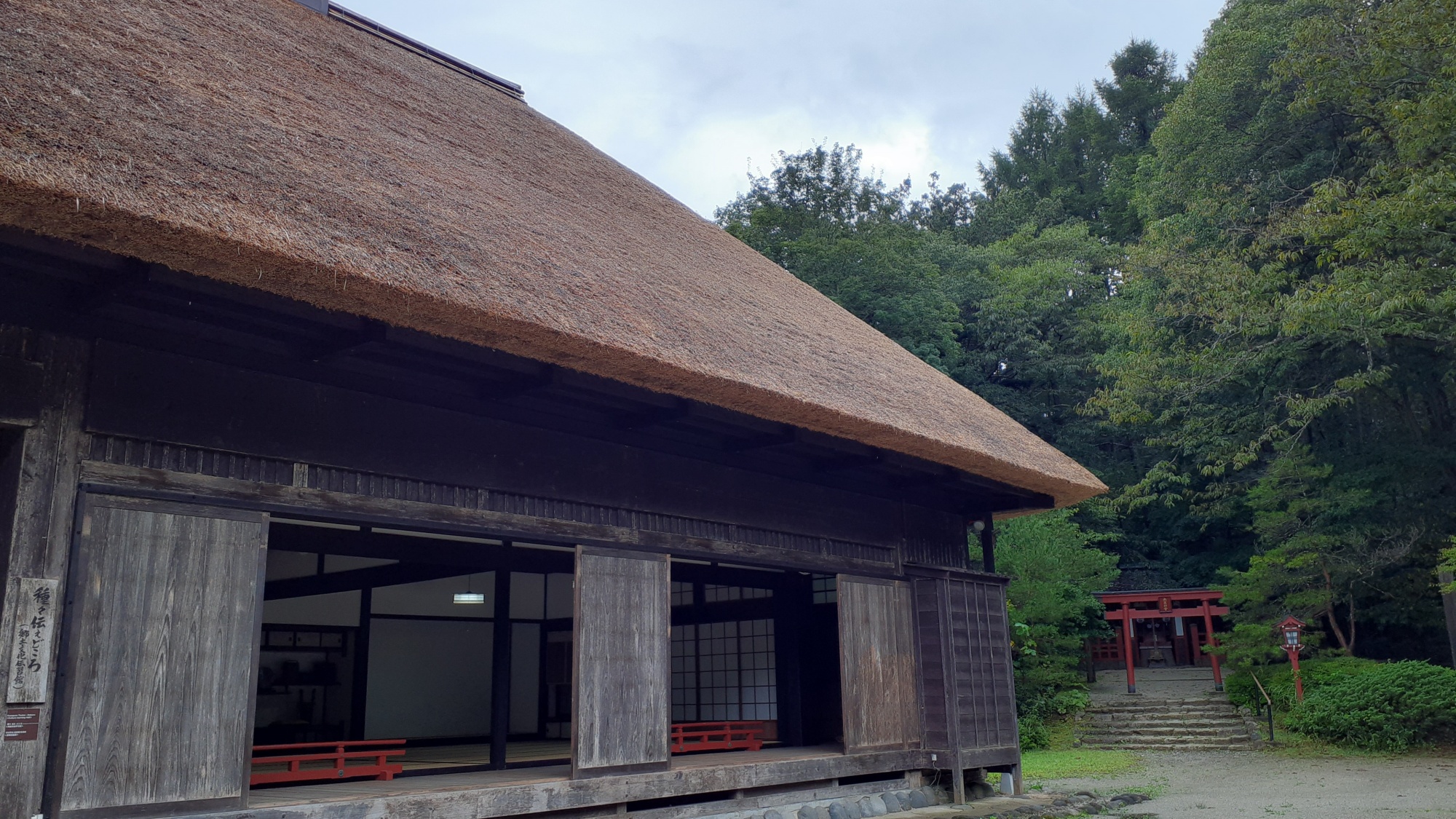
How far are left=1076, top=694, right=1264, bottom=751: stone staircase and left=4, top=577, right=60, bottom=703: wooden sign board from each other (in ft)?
52.6

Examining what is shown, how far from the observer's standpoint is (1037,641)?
19.5 meters

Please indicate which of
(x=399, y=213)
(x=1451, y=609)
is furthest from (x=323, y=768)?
Result: (x=1451, y=609)

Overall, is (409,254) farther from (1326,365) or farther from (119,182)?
(1326,365)

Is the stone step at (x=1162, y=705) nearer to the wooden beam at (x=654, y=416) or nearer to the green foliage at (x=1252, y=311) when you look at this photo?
the green foliage at (x=1252, y=311)

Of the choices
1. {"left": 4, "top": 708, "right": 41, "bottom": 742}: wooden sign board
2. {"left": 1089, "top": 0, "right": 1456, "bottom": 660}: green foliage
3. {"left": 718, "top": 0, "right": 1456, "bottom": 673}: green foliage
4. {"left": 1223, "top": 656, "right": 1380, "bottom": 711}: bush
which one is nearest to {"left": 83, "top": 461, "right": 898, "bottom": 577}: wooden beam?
{"left": 4, "top": 708, "right": 41, "bottom": 742}: wooden sign board

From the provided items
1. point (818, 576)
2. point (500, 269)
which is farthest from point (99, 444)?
point (818, 576)

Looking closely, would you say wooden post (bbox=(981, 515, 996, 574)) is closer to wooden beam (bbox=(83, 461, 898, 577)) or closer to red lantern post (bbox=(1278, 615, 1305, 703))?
wooden beam (bbox=(83, 461, 898, 577))

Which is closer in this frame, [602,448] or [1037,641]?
[602,448]

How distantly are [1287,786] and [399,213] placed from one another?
10.8 meters

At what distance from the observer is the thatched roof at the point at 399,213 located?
4.09 m

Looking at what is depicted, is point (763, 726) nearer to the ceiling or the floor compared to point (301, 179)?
nearer to the floor

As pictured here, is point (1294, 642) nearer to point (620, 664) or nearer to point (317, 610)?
point (620, 664)

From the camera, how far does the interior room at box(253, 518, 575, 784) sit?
885cm

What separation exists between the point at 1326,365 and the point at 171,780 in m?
20.4
